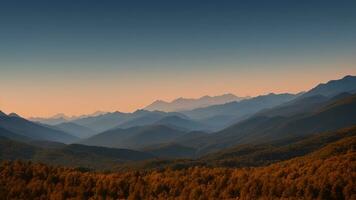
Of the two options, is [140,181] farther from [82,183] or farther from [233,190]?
[233,190]

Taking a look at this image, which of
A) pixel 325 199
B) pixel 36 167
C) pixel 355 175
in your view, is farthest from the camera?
pixel 36 167

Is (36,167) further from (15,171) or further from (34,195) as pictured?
(34,195)

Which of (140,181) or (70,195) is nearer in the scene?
(70,195)

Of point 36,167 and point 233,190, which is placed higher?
point 36,167

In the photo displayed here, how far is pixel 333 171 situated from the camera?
190 feet

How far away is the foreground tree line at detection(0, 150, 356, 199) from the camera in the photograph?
172ft

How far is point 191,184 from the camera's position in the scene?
57.9m

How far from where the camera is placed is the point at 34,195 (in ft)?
184

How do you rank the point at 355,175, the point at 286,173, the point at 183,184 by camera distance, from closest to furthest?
the point at 355,175 < the point at 183,184 < the point at 286,173

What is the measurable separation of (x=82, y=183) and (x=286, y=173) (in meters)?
28.7

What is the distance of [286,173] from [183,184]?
15475 mm

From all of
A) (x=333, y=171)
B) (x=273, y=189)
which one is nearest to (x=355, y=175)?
(x=333, y=171)

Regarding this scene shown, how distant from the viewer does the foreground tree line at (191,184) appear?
5231 cm

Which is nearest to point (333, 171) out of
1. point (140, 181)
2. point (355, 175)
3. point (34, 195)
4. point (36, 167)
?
point (355, 175)
